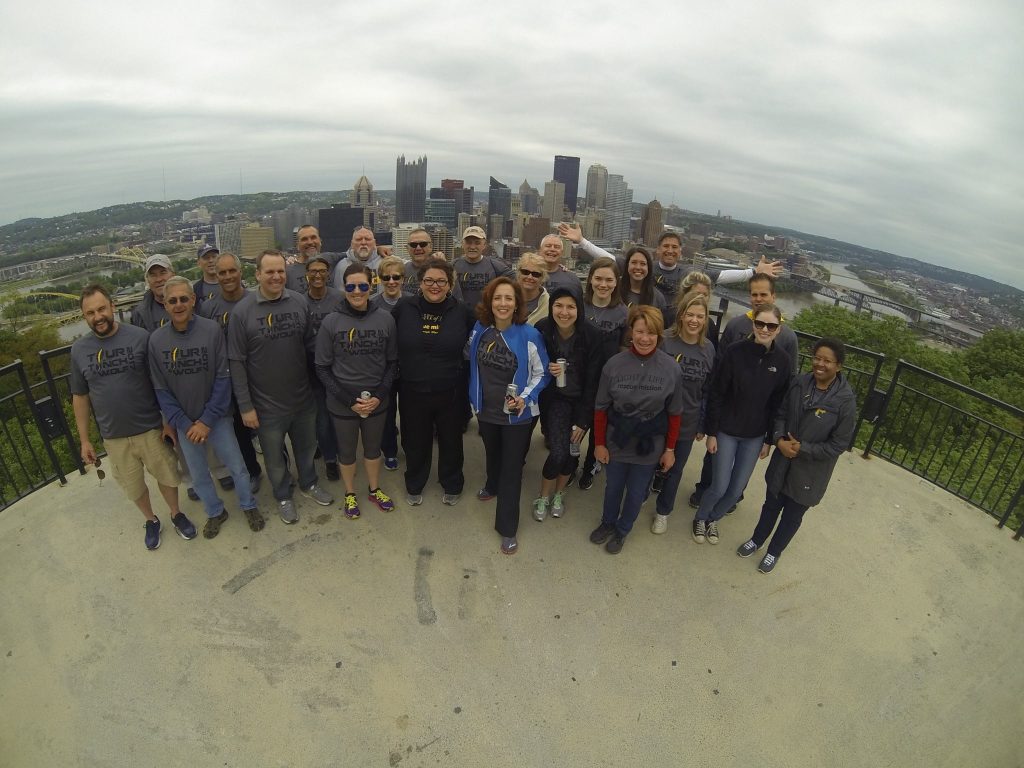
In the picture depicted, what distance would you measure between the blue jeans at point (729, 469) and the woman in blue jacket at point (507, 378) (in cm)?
144

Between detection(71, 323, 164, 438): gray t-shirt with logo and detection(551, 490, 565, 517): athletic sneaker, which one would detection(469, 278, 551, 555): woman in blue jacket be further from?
detection(71, 323, 164, 438): gray t-shirt with logo

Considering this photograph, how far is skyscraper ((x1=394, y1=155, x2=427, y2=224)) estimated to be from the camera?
96250mm

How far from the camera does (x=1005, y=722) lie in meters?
2.80

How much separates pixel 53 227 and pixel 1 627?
321ft

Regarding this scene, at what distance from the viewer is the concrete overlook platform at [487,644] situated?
8.41 ft

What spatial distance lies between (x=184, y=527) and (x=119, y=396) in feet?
3.77

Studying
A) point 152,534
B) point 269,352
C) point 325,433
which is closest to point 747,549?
point 325,433

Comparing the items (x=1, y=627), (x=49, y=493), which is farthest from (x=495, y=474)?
(x=49, y=493)

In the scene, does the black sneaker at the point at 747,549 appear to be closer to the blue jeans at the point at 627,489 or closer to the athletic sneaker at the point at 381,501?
the blue jeans at the point at 627,489

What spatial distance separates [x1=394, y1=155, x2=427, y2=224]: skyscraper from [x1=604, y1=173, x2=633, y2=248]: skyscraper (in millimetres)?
37343

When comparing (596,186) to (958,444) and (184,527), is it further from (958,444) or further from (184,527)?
(184,527)

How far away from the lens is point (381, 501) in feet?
13.4

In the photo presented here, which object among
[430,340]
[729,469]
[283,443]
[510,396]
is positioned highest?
[430,340]

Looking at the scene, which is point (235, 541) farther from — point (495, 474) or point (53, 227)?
point (53, 227)
